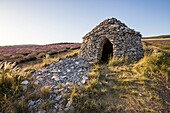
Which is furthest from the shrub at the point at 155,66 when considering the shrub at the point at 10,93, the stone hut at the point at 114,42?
the shrub at the point at 10,93

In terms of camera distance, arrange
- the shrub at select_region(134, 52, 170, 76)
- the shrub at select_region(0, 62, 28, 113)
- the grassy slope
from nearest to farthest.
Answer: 1. the grassy slope
2. the shrub at select_region(0, 62, 28, 113)
3. the shrub at select_region(134, 52, 170, 76)

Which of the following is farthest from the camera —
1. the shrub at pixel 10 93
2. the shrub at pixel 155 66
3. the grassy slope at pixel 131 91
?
the shrub at pixel 155 66

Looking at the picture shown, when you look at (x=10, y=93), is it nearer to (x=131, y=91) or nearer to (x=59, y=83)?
(x=59, y=83)

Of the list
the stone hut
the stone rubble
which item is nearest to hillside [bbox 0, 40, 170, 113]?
the stone rubble

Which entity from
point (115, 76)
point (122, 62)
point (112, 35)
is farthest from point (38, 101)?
point (112, 35)

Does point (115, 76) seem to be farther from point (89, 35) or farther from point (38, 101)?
point (89, 35)

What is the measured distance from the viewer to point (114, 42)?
10.3 meters

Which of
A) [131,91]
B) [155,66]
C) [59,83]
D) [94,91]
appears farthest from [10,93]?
[155,66]

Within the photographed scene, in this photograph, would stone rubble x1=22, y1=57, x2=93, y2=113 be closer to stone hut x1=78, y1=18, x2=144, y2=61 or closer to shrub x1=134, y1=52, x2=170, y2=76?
stone hut x1=78, y1=18, x2=144, y2=61

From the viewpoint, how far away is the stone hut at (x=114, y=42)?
9.98m

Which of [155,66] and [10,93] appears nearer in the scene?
[10,93]

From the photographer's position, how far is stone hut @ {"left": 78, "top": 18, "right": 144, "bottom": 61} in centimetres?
998

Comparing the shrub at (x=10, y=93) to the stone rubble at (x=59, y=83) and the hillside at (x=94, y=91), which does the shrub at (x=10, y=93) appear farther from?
the stone rubble at (x=59, y=83)

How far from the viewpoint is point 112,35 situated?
10367 mm
